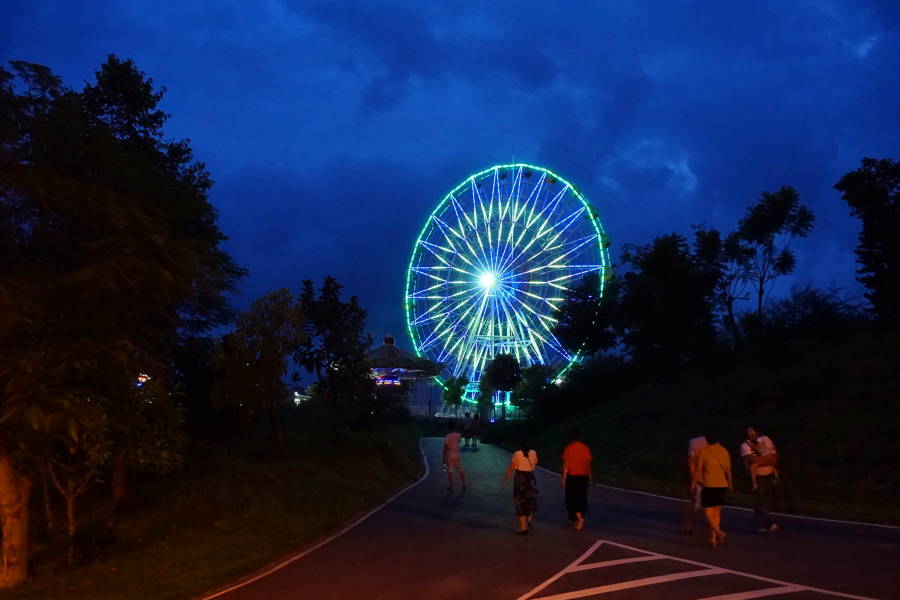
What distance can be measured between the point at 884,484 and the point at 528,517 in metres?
9.36

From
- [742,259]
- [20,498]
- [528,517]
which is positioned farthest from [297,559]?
[742,259]

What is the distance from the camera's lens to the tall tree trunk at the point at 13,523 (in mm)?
11102

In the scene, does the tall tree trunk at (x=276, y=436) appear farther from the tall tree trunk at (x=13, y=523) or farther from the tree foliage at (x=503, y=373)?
the tree foliage at (x=503, y=373)

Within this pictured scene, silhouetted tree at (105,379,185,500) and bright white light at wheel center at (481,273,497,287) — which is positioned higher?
bright white light at wheel center at (481,273,497,287)

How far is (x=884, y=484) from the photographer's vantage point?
16.4 meters

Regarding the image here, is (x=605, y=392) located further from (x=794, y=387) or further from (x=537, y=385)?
(x=794, y=387)

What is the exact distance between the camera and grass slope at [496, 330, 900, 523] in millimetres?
16938

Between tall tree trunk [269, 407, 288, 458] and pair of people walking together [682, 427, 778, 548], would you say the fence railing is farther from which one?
pair of people walking together [682, 427, 778, 548]

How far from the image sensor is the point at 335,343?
80.8 ft

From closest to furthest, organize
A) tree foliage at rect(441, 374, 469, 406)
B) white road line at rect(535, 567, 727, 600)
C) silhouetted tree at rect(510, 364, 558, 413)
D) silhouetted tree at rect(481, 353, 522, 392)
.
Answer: white road line at rect(535, 567, 727, 600), silhouetted tree at rect(510, 364, 558, 413), silhouetted tree at rect(481, 353, 522, 392), tree foliage at rect(441, 374, 469, 406)

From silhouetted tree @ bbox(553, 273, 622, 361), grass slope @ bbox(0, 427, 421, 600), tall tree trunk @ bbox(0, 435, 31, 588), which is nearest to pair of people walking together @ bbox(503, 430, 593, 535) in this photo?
grass slope @ bbox(0, 427, 421, 600)

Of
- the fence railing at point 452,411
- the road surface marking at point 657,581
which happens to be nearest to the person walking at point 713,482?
the road surface marking at point 657,581

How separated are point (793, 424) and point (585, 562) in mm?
14988

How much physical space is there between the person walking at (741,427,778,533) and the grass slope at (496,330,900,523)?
279cm
